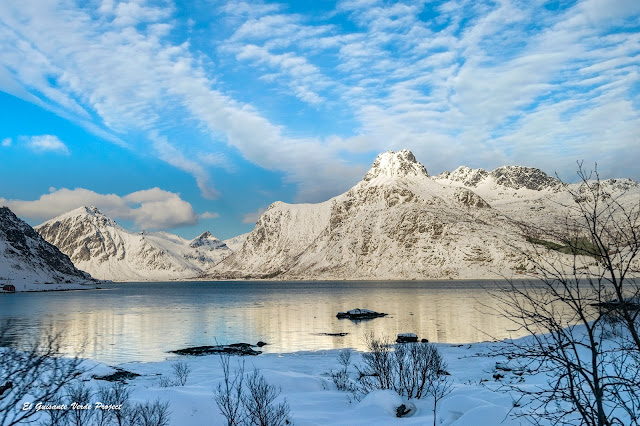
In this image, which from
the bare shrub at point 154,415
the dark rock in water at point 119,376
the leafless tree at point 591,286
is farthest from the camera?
the dark rock in water at point 119,376

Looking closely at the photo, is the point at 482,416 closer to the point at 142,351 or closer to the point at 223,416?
the point at 223,416

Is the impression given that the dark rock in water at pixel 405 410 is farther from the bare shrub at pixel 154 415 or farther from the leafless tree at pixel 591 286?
the bare shrub at pixel 154 415

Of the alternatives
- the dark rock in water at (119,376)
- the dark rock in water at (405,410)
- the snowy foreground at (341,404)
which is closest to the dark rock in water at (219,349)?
the dark rock in water at (119,376)

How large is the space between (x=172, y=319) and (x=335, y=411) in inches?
2449

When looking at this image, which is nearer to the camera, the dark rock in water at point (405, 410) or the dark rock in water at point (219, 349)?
the dark rock in water at point (405, 410)

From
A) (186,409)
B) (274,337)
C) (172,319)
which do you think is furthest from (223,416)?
(172,319)

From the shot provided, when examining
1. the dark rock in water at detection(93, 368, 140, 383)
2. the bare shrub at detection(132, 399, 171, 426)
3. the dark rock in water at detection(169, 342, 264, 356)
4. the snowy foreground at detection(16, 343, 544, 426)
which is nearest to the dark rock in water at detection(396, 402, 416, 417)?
the snowy foreground at detection(16, 343, 544, 426)

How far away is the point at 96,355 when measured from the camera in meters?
38.2

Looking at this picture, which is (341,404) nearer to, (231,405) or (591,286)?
(231,405)

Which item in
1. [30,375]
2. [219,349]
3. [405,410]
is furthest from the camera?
[219,349]

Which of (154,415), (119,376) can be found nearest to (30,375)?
(154,415)

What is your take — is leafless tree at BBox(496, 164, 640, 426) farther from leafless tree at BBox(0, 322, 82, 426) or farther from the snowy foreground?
leafless tree at BBox(0, 322, 82, 426)

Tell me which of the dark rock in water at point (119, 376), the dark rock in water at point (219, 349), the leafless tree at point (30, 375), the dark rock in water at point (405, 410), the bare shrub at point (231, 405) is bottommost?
the dark rock in water at point (219, 349)

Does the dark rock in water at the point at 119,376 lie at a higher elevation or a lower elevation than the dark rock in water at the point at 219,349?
higher
